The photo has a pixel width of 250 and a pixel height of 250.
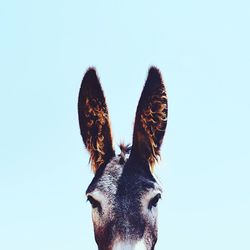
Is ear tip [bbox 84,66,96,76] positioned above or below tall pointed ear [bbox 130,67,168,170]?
above

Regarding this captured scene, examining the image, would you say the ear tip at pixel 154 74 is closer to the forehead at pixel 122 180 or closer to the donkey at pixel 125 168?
the donkey at pixel 125 168

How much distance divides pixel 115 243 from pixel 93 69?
7.55ft

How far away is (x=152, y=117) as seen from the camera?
659cm

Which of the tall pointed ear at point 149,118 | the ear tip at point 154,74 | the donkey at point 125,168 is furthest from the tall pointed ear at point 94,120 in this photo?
the ear tip at point 154,74

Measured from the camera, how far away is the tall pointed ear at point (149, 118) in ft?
21.2

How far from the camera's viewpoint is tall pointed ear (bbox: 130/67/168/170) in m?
6.45

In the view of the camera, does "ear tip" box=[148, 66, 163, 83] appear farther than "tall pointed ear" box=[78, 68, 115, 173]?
No

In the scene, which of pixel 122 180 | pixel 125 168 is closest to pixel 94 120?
pixel 125 168

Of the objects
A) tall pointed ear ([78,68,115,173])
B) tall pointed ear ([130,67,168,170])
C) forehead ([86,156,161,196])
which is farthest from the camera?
tall pointed ear ([78,68,115,173])

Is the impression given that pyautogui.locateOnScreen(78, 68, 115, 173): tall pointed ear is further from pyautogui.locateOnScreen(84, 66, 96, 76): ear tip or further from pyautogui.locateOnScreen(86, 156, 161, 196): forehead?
pyautogui.locateOnScreen(86, 156, 161, 196): forehead

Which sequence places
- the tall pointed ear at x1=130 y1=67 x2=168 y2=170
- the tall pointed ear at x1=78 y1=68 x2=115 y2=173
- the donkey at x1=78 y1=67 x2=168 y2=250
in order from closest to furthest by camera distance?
1. the donkey at x1=78 y1=67 x2=168 y2=250
2. the tall pointed ear at x1=130 y1=67 x2=168 y2=170
3. the tall pointed ear at x1=78 y1=68 x2=115 y2=173

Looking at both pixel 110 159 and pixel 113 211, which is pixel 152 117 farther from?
pixel 113 211

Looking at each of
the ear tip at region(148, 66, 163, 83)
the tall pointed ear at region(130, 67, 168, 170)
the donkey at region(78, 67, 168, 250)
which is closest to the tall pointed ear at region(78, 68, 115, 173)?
the donkey at region(78, 67, 168, 250)

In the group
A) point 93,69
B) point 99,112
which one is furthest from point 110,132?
point 93,69
